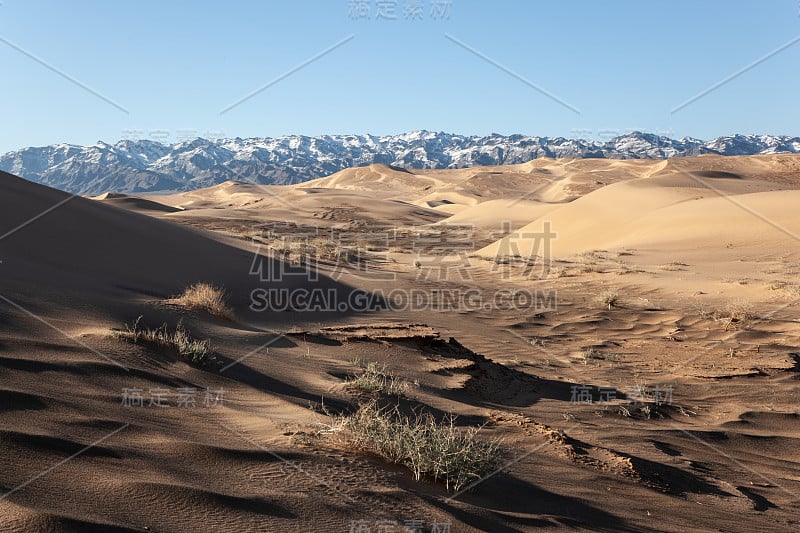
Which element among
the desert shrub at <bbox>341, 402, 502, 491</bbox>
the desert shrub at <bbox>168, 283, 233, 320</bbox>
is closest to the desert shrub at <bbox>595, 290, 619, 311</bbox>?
the desert shrub at <bbox>168, 283, 233, 320</bbox>

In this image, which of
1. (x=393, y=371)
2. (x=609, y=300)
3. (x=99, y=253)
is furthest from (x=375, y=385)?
(x=609, y=300)

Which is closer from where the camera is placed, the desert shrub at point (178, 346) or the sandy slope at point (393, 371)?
the sandy slope at point (393, 371)

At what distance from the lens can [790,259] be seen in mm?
15211

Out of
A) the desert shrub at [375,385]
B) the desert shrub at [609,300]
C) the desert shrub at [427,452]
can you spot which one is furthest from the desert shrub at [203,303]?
the desert shrub at [609,300]

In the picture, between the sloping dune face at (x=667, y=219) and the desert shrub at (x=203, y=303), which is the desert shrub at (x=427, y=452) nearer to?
the desert shrub at (x=203, y=303)

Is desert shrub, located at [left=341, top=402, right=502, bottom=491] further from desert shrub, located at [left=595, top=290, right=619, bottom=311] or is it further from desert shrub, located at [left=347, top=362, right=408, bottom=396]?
desert shrub, located at [left=595, top=290, right=619, bottom=311]

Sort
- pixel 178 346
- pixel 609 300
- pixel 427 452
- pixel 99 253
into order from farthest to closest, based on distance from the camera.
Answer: pixel 609 300 → pixel 99 253 → pixel 178 346 → pixel 427 452

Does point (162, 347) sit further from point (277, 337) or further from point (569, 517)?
point (569, 517)

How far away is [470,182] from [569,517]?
81776mm

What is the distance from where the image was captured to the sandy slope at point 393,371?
269cm

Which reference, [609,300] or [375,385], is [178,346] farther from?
[609,300]

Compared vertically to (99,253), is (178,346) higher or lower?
lower

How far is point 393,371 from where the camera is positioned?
6.09 meters

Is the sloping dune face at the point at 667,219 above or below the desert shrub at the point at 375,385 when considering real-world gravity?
above
